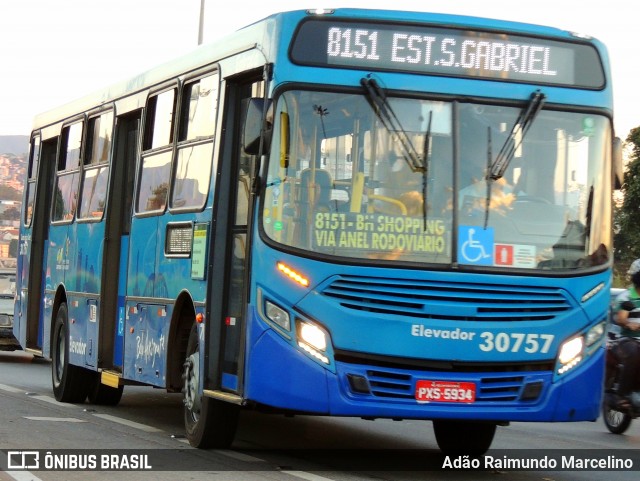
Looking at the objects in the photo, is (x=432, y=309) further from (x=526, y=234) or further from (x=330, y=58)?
(x=330, y=58)

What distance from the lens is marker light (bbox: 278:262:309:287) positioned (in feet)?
33.3

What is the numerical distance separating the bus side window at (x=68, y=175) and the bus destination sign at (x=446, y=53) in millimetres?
7065

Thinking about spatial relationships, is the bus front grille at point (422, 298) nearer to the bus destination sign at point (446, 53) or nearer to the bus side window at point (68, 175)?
the bus destination sign at point (446, 53)

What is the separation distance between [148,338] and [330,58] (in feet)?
12.9

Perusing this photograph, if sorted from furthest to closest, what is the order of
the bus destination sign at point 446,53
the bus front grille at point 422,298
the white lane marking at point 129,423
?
the white lane marking at point 129,423 < the bus destination sign at point 446,53 < the bus front grille at point 422,298

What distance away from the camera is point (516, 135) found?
34.6 ft

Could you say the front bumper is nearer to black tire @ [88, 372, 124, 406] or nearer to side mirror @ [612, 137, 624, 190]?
side mirror @ [612, 137, 624, 190]

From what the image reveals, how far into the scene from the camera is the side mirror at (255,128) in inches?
408

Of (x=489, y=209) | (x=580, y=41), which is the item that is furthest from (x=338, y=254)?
(x=580, y=41)

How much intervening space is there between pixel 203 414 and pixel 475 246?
8.78ft

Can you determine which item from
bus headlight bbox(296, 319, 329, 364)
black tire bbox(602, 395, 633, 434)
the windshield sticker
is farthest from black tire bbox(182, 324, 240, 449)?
black tire bbox(602, 395, 633, 434)

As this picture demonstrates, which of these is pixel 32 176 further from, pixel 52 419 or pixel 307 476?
pixel 307 476

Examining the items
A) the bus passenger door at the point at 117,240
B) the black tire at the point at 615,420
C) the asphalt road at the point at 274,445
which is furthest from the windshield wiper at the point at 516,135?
the black tire at the point at 615,420

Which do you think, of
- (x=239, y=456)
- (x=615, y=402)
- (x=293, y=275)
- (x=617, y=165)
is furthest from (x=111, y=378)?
(x=617, y=165)
